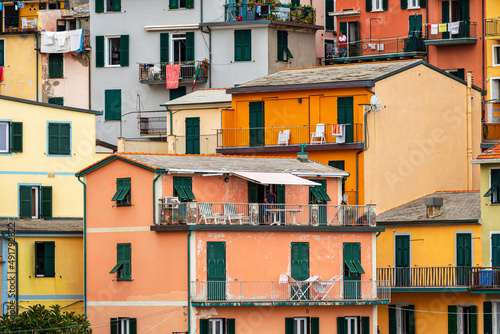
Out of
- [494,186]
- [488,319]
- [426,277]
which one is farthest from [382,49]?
[488,319]

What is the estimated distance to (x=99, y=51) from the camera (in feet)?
346

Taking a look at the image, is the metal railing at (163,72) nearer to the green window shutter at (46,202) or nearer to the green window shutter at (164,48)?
the green window shutter at (164,48)

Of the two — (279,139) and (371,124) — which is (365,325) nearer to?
(371,124)

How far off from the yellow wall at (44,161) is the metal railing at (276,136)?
797cm

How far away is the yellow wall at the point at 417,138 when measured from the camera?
3433 inches

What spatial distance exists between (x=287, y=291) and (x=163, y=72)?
29.8 m

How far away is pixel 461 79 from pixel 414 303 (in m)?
15.5

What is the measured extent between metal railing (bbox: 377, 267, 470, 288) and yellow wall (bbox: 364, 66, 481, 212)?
4.60 meters

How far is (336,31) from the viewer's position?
357ft

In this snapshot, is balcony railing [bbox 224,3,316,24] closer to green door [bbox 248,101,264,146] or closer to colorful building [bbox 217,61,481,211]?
colorful building [bbox 217,61,481,211]

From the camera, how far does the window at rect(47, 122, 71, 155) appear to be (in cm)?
8669

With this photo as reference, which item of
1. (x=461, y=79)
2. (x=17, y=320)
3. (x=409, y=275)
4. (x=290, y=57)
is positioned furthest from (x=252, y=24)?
(x=17, y=320)

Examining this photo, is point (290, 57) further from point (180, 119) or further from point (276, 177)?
point (276, 177)

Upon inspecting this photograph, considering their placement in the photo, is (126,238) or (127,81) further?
(127,81)
